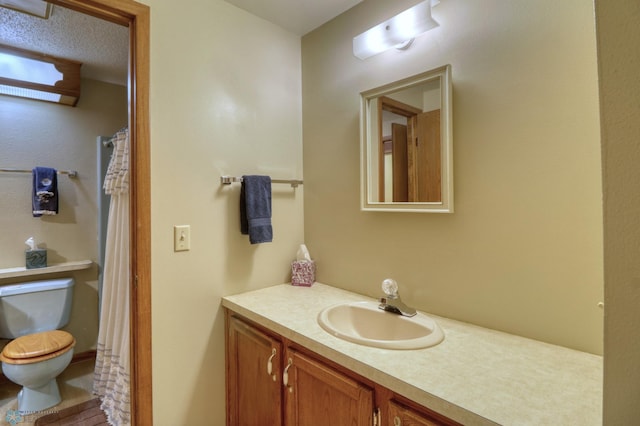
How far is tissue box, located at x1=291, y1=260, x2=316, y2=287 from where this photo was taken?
5.72 feet

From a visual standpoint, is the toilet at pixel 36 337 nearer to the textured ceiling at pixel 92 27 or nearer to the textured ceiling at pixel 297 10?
the textured ceiling at pixel 92 27

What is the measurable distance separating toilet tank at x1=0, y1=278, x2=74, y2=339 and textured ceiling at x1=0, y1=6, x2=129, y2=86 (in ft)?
5.31

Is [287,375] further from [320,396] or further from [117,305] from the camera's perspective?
[117,305]

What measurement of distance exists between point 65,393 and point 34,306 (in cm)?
64

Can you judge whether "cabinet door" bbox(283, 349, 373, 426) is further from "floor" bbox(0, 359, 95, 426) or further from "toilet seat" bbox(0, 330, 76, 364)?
"floor" bbox(0, 359, 95, 426)

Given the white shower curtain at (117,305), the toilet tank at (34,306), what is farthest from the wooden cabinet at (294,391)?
the toilet tank at (34,306)

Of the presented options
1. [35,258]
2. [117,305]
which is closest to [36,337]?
[35,258]

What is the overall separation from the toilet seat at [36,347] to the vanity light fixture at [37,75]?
5.60ft

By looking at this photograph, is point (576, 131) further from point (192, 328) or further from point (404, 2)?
point (192, 328)

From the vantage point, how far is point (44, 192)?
221cm

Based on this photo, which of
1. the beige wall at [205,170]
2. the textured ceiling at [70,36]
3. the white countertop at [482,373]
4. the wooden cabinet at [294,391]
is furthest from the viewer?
the textured ceiling at [70,36]

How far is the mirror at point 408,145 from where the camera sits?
1228 mm

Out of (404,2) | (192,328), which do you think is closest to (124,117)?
(192,328)

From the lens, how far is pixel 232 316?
1510 millimetres
